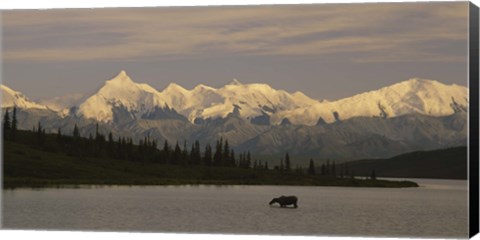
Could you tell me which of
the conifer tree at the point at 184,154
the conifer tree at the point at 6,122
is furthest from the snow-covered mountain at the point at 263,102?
the conifer tree at the point at 6,122

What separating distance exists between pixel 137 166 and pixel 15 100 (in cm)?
695

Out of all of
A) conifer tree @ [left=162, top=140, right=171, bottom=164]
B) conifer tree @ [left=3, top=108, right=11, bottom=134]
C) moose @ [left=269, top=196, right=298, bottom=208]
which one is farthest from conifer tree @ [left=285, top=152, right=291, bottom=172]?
conifer tree @ [left=3, top=108, right=11, bottom=134]

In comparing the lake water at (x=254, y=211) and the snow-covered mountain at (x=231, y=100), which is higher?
the snow-covered mountain at (x=231, y=100)

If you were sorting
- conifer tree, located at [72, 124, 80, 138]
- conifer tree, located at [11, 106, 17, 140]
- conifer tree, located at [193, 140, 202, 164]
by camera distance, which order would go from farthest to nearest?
conifer tree, located at [72, 124, 80, 138] → conifer tree, located at [193, 140, 202, 164] → conifer tree, located at [11, 106, 17, 140]

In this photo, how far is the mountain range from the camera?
46219 mm

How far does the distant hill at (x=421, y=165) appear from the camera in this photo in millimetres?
43812

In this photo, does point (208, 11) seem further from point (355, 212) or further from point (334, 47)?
point (355, 212)

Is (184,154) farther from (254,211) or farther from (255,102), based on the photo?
(255,102)

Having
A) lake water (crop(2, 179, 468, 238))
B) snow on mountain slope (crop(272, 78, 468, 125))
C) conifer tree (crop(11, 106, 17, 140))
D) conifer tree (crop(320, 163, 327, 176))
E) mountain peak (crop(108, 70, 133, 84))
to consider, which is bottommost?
lake water (crop(2, 179, 468, 238))

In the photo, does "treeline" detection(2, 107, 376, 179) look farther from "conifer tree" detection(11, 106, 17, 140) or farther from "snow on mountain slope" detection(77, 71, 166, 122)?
"snow on mountain slope" detection(77, 71, 166, 122)

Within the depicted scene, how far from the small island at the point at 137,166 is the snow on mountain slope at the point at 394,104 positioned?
1.89 meters

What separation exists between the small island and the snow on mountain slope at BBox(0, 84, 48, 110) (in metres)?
0.93

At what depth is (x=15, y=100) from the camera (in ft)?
160

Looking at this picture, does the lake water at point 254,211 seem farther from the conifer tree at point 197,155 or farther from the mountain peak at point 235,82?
the mountain peak at point 235,82
